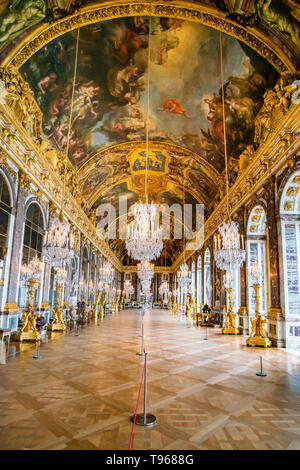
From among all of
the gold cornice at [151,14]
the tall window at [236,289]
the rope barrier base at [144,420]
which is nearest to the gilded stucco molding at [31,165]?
the gold cornice at [151,14]

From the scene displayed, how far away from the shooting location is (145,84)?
11.1m

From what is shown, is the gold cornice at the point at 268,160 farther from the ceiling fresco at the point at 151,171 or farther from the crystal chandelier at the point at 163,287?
the crystal chandelier at the point at 163,287

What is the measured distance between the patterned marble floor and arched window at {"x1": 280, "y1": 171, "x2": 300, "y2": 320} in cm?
223

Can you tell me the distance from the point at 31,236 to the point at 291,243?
370 inches

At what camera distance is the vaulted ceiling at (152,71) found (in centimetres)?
757

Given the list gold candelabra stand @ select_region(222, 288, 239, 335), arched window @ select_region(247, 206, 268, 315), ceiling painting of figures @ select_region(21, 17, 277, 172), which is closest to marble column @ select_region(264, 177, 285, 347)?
arched window @ select_region(247, 206, 268, 315)

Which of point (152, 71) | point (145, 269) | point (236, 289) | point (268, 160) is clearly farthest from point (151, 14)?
point (236, 289)

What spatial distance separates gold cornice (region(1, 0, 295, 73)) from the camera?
779cm

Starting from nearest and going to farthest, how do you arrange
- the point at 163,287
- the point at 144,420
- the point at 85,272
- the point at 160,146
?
the point at 144,420 → the point at 160,146 → the point at 85,272 → the point at 163,287

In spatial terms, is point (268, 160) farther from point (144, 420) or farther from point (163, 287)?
point (163, 287)

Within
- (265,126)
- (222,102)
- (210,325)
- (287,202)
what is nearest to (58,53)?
(222,102)

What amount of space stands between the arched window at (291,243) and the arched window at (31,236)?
8797 mm

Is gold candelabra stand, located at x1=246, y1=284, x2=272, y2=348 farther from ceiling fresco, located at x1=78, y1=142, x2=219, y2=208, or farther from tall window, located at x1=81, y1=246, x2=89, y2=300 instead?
tall window, located at x1=81, y1=246, x2=89, y2=300

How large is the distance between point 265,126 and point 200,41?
3.60m
